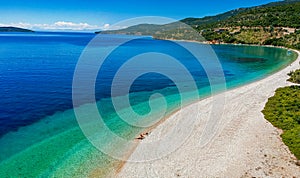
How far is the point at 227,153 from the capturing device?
62.6 feet

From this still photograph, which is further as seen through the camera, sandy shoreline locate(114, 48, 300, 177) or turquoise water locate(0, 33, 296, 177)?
turquoise water locate(0, 33, 296, 177)

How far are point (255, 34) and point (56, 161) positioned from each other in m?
134

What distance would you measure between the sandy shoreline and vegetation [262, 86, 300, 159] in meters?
0.61

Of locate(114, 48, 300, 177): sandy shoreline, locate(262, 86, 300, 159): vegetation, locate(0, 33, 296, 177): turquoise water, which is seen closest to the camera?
locate(114, 48, 300, 177): sandy shoreline

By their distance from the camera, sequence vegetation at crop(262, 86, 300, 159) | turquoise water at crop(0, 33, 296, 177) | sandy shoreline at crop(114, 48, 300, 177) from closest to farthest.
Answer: sandy shoreline at crop(114, 48, 300, 177) → turquoise water at crop(0, 33, 296, 177) → vegetation at crop(262, 86, 300, 159)

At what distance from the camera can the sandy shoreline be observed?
1688 centimetres

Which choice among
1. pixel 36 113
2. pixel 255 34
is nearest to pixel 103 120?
pixel 36 113

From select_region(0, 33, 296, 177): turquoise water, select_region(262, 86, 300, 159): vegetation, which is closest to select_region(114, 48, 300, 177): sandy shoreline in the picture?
select_region(262, 86, 300, 159): vegetation

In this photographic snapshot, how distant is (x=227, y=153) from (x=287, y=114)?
10497 millimetres

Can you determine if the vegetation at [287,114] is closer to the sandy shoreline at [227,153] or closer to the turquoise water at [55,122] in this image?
the sandy shoreline at [227,153]

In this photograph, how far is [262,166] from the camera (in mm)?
17156

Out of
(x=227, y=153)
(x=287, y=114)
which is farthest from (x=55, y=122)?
(x=287, y=114)

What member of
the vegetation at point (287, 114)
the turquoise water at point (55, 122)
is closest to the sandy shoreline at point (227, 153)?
the vegetation at point (287, 114)

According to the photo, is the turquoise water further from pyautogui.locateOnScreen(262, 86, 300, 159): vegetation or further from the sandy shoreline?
pyautogui.locateOnScreen(262, 86, 300, 159): vegetation
